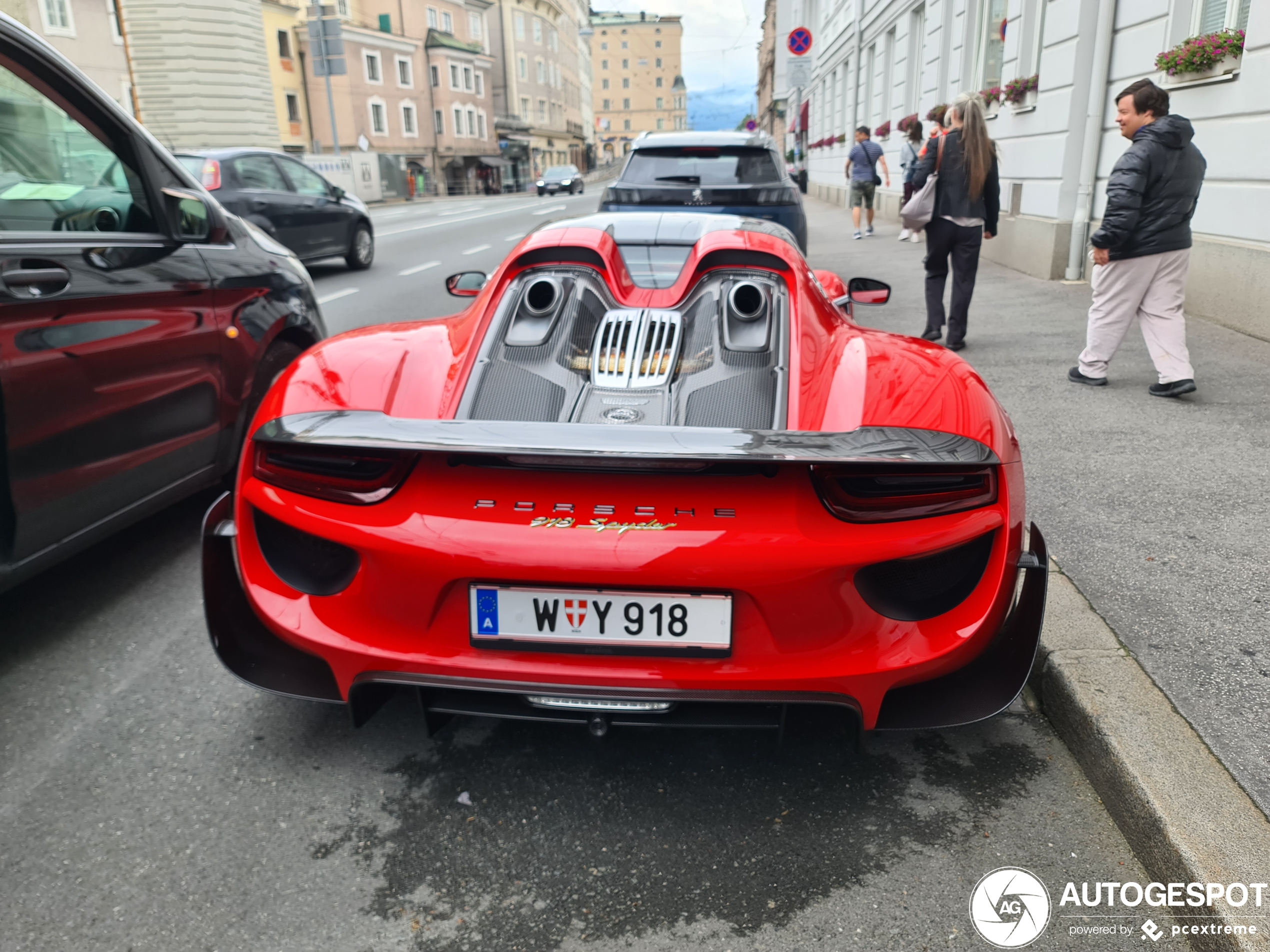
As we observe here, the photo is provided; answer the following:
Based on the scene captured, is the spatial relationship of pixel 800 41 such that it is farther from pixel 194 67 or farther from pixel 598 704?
pixel 194 67

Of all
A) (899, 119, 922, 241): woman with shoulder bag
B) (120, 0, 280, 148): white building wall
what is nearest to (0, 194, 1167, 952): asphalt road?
(899, 119, 922, 241): woman with shoulder bag

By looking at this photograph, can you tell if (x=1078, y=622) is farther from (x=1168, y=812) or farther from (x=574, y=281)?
(x=574, y=281)

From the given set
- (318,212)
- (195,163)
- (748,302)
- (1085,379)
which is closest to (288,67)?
(318,212)

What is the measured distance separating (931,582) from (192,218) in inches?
126

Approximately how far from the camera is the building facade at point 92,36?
110 feet

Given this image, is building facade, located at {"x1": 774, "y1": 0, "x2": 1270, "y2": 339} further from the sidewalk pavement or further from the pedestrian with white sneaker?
the pedestrian with white sneaker

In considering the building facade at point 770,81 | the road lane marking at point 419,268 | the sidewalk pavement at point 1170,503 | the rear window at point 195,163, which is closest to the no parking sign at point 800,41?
the road lane marking at point 419,268

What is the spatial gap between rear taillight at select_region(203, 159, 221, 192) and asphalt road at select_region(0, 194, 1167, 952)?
32.4ft

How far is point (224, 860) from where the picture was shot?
2.14 metres

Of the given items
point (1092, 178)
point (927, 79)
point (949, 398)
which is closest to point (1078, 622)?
point (949, 398)

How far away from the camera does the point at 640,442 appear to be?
1948 millimetres

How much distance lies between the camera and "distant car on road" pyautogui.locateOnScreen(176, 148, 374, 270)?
38.2 ft

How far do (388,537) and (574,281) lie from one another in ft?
4.48

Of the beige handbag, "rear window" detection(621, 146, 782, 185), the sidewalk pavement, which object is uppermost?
"rear window" detection(621, 146, 782, 185)
